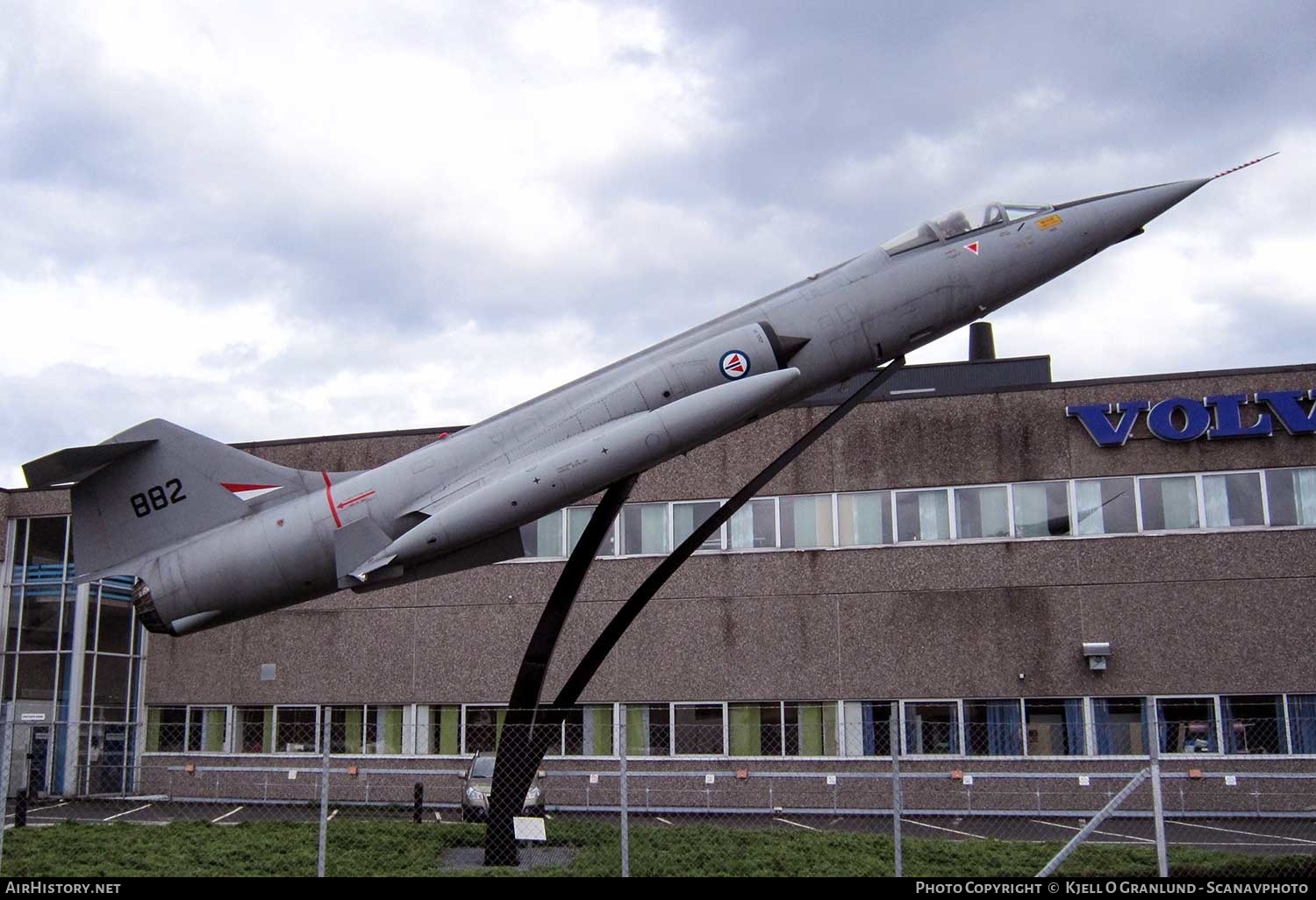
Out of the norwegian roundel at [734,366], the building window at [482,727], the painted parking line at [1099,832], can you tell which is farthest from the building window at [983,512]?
the norwegian roundel at [734,366]

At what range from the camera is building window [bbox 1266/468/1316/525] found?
23031mm

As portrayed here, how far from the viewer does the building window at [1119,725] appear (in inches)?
909

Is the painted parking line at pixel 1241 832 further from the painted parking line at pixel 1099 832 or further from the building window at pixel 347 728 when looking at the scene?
the building window at pixel 347 728

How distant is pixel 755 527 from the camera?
25.6 metres

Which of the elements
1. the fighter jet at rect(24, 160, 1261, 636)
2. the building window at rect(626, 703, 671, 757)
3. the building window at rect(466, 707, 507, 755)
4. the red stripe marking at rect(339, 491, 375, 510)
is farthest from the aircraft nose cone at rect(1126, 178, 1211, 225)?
the building window at rect(466, 707, 507, 755)

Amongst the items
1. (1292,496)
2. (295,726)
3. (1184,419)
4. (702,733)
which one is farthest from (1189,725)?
(295,726)

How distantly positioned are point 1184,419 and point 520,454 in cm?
1626

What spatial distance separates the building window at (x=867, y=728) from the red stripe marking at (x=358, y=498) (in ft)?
47.7

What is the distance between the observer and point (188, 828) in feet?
52.4

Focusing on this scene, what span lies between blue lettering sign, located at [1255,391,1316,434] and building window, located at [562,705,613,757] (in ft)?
49.0

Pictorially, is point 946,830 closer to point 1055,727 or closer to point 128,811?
point 1055,727

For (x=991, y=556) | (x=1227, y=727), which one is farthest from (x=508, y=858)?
(x=1227, y=727)
